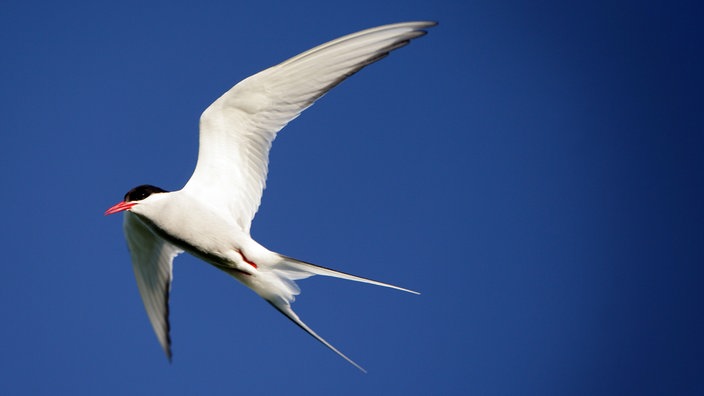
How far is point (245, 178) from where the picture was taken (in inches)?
201

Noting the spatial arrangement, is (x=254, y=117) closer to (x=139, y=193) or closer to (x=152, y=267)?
(x=139, y=193)

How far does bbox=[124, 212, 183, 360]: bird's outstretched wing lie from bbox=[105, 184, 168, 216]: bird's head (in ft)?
1.55

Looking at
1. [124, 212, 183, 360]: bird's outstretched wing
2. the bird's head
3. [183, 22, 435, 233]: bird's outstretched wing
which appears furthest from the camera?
[124, 212, 183, 360]: bird's outstretched wing

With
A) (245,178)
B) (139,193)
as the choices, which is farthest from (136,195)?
(245,178)

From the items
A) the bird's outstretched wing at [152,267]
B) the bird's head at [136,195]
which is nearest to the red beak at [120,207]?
the bird's head at [136,195]

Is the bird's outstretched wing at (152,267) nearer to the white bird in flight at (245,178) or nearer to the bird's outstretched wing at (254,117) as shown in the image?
the white bird in flight at (245,178)

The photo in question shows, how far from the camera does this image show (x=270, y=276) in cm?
475

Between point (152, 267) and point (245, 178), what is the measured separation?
940 mm

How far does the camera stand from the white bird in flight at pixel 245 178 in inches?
175

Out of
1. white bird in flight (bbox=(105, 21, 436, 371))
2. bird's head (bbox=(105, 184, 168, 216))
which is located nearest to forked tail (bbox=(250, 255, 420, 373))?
white bird in flight (bbox=(105, 21, 436, 371))

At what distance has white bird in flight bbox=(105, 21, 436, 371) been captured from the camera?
4.45m

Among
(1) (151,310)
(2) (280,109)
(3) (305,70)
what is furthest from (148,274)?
(3) (305,70)

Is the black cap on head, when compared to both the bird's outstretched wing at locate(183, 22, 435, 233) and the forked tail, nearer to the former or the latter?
the bird's outstretched wing at locate(183, 22, 435, 233)

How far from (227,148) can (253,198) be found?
36 cm
